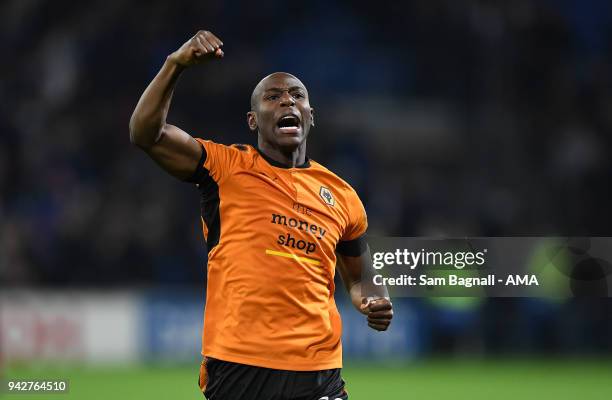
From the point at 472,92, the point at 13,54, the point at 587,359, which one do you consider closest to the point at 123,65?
the point at 13,54

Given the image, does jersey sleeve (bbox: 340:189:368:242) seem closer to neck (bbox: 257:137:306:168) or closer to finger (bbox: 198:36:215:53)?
neck (bbox: 257:137:306:168)

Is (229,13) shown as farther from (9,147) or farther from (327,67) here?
(9,147)

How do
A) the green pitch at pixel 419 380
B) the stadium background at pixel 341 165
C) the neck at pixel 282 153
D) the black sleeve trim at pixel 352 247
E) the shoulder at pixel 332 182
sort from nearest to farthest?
the neck at pixel 282 153 < the shoulder at pixel 332 182 < the black sleeve trim at pixel 352 247 < the green pitch at pixel 419 380 < the stadium background at pixel 341 165

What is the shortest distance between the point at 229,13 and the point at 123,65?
7.23ft

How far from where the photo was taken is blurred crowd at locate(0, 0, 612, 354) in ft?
46.2

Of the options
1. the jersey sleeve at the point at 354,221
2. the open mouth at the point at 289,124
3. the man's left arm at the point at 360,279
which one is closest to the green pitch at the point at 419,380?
the man's left arm at the point at 360,279

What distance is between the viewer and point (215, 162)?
4.50 metres

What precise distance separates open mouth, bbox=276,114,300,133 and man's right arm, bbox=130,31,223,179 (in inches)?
17.3

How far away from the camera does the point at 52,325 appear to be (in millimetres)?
12945

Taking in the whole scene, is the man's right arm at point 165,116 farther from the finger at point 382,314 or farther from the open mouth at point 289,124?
the finger at point 382,314

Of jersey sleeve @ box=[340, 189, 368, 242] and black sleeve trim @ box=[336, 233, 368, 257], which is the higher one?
jersey sleeve @ box=[340, 189, 368, 242]

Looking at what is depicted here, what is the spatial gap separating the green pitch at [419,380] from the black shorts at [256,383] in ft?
17.8

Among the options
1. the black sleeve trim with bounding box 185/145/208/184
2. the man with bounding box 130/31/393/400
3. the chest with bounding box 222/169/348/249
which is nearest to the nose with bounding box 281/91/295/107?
the man with bounding box 130/31/393/400

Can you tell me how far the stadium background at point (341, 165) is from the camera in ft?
42.6
